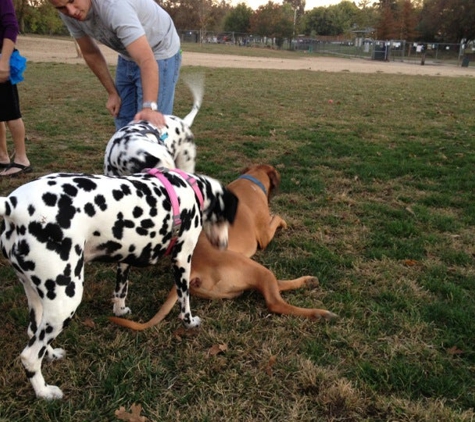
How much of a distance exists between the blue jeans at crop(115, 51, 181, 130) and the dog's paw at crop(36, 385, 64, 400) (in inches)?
104

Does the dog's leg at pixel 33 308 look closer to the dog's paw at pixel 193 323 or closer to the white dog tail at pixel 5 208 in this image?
the white dog tail at pixel 5 208

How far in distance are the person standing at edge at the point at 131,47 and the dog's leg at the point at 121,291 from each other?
1.34 metres

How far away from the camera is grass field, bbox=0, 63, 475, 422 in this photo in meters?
2.55

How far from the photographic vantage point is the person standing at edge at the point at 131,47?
11.4 feet

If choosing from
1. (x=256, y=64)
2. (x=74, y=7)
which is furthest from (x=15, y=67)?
(x=256, y=64)

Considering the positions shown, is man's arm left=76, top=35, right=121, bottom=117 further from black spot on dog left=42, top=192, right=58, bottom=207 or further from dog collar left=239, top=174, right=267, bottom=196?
black spot on dog left=42, top=192, right=58, bottom=207

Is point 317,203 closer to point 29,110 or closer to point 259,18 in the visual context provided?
point 29,110

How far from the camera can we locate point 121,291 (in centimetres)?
329

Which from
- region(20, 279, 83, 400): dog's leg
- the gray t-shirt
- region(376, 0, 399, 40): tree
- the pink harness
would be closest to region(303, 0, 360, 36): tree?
region(376, 0, 399, 40): tree

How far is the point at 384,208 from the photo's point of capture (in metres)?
5.32

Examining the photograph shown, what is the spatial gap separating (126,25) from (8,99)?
3.19 meters

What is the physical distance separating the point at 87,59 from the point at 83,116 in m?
5.92

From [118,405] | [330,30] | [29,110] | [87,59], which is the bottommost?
[118,405]

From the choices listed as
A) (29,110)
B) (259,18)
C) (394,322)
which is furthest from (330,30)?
(394,322)
